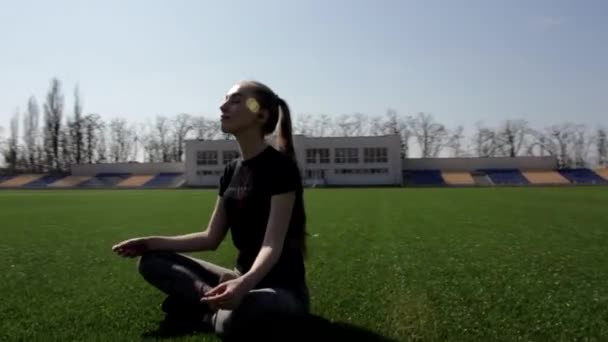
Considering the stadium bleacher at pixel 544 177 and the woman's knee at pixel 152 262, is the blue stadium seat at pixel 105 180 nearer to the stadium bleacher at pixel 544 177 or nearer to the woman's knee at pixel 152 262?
the stadium bleacher at pixel 544 177

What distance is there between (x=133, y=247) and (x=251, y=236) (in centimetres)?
88

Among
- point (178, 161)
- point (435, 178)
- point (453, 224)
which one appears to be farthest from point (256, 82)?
point (178, 161)

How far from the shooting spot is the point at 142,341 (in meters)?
3.71

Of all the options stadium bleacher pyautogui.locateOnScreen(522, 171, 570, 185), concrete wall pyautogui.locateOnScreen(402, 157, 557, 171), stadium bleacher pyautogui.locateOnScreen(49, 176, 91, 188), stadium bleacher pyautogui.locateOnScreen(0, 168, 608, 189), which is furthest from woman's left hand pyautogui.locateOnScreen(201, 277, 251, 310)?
concrete wall pyautogui.locateOnScreen(402, 157, 557, 171)

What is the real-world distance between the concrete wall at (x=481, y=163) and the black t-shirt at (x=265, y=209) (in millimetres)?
91462

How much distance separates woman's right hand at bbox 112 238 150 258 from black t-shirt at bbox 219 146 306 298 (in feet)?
2.13

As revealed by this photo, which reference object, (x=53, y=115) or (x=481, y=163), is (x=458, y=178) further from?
(x=53, y=115)

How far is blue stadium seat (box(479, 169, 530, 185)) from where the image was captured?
81.1 metres

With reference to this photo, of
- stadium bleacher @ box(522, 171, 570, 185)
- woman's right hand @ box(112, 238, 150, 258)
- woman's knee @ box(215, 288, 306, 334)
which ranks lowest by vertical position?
stadium bleacher @ box(522, 171, 570, 185)

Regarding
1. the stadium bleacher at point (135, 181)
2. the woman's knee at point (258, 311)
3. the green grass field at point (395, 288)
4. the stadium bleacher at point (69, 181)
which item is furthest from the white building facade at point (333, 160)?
the woman's knee at point (258, 311)

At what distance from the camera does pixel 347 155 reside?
88.4 meters

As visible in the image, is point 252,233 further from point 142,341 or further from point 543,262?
point 543,262

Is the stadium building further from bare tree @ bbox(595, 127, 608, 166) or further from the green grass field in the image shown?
the green grass field

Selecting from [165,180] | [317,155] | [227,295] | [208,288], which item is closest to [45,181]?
[165,180]
